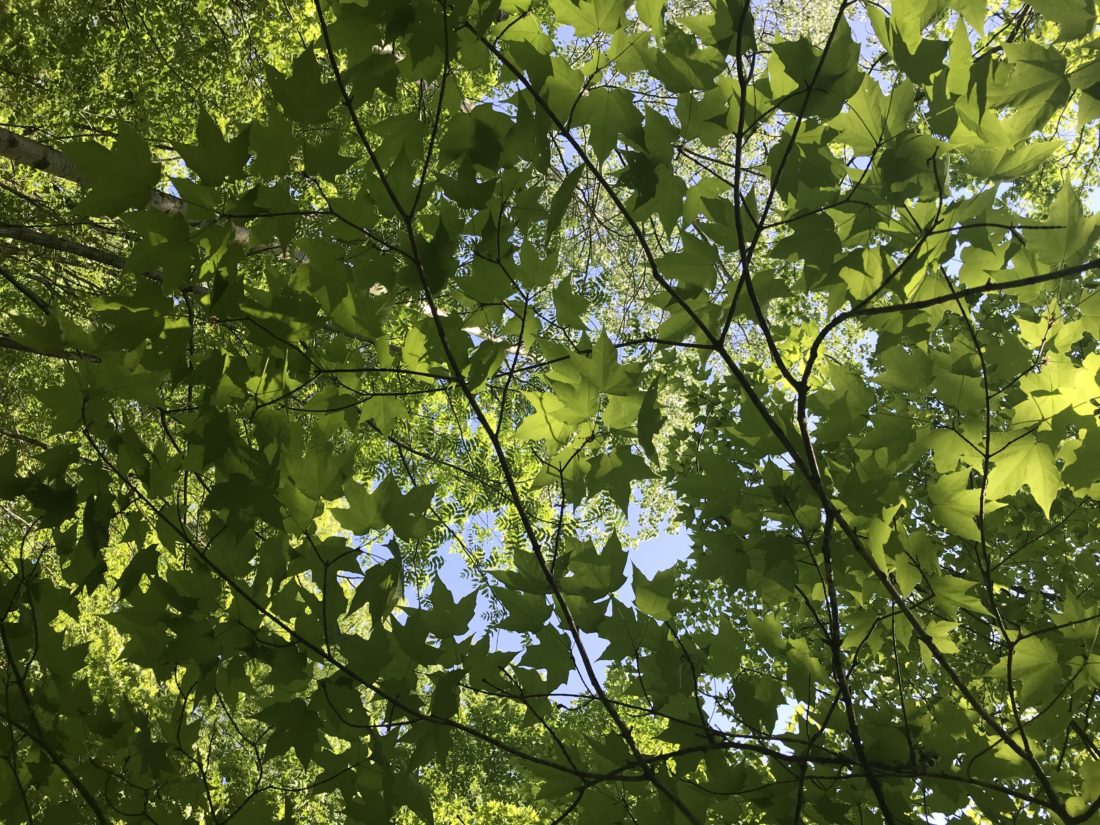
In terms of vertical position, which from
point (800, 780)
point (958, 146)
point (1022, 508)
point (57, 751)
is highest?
point (1022, 508)

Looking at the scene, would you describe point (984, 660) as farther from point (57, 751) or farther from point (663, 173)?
point (57, 751)

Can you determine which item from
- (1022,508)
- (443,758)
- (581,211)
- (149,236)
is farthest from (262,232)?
(581,211)

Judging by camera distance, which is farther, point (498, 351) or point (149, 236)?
point (498, 351)

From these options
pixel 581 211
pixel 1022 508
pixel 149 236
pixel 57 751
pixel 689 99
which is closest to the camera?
pixel 149 236

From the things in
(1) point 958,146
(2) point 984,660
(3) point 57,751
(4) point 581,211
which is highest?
(4) point 581,211

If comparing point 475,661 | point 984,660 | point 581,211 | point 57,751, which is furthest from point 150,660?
point 581,211

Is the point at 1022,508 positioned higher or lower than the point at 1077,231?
higher

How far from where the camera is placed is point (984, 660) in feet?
8.05

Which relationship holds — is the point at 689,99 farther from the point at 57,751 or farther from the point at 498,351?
the point at 57,751

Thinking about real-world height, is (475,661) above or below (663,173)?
below

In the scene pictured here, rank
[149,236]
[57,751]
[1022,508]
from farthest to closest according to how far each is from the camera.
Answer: [1022,508] < [57,751] < [149,236]

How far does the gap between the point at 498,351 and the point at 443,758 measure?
53cm

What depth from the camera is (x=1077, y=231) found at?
90 centimetres

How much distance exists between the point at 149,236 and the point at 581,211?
197 inches
